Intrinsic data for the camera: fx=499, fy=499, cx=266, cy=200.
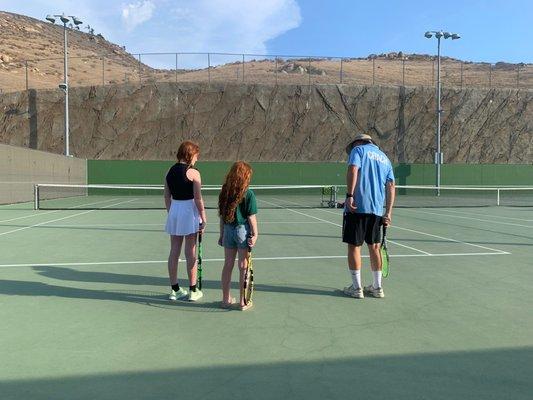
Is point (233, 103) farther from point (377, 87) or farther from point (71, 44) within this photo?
point (71, 44)

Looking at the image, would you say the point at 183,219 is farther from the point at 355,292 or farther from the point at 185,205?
the point at 355,292

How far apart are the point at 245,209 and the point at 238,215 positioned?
0.09 meters

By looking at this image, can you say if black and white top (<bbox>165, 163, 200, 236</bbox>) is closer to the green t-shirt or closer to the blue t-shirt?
the green t-shirt

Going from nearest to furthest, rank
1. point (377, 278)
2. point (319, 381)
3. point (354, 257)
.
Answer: point (319, 381) → point (354, 257) → point (377, 278)

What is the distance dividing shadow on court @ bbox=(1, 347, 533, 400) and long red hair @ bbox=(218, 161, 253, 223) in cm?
163

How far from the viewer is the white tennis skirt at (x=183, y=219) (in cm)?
502

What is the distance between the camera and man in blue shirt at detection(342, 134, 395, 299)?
205 inches

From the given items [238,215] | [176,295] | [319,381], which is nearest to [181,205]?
[238,215]

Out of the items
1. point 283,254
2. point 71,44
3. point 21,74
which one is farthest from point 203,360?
point 71,44

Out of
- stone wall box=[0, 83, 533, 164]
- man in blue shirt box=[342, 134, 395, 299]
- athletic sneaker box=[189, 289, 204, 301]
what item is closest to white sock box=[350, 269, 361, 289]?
man in blue shirt box=[342, 134, 395, 299]

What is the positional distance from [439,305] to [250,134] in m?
38.1

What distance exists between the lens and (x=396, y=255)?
8180 millimetres

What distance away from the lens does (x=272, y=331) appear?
421 cm

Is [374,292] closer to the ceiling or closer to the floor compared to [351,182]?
closer to the floor
